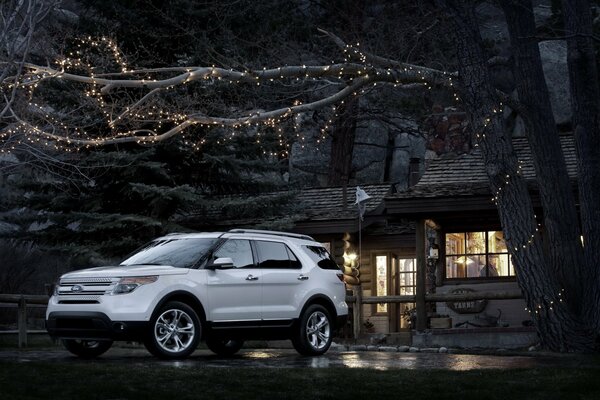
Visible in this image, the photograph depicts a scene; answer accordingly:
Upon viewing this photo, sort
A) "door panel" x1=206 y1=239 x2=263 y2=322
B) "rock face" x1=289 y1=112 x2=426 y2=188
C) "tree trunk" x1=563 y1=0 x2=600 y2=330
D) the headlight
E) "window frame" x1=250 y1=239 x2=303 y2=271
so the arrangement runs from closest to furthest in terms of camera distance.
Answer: the headlight
"door panel" x1=206 y1=239 x2=263 y2=322
"window frame" x1=250 y1=239 x2=303 y2=271
"tree trunk" x1=563 y1=0 x2=600 y2=330
"rock face" x1=289 y1=112 x2=426 y2=188

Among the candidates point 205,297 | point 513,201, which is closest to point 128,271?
point 205,297

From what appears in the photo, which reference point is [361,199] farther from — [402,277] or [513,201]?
[513,201]

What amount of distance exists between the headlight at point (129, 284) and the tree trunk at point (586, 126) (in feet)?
25.3

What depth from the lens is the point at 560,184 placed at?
1812cm

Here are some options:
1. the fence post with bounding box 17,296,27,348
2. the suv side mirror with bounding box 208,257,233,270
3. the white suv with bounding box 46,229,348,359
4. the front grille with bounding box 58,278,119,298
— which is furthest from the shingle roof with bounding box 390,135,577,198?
the front grille with bounding box 58,278,119,298

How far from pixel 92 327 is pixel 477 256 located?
13793 mm

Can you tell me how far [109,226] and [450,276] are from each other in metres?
8.60

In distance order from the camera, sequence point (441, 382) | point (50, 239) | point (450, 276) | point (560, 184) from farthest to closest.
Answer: point (50, 239)
point (450, 276)
point (560, 184)
point (441, 382)

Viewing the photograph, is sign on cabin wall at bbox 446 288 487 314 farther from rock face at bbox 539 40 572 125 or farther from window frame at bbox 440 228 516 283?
rock face at bbox 539 40 572 125

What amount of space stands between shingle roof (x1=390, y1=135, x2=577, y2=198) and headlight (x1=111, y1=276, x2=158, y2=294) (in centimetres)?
1195

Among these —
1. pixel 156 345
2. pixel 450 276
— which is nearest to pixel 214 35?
pixel 450 276

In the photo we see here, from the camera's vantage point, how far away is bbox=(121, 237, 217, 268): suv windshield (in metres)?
15.3

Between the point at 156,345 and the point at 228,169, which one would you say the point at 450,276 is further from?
the point at 156,345

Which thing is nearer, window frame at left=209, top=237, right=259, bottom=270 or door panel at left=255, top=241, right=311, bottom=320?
window frame at left=209, top=237, right=259, bottom=270
